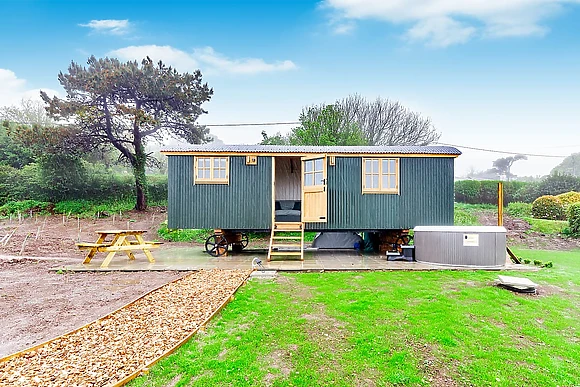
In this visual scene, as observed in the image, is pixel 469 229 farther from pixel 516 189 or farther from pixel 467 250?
pixel 516 189

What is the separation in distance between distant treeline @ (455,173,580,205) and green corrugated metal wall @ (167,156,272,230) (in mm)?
14338

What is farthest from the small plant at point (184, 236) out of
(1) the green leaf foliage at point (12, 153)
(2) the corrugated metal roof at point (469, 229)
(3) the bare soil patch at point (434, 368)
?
(1) the green leaf foliage at point (12, 153)

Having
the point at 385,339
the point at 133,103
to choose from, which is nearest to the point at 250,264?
the point at 385,339

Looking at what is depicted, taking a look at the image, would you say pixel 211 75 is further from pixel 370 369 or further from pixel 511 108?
pixel 511 108

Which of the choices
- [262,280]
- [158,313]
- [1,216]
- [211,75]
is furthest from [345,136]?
[1,216]

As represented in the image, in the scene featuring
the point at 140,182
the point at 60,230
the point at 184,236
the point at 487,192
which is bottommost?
the point at 184,236

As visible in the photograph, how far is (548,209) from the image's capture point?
44.3 feet

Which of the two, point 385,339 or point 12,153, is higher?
point 12,153

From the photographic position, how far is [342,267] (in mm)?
6340

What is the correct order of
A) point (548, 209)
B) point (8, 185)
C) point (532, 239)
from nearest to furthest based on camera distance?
point (532, 239), point (548, 209), point (8, 185)

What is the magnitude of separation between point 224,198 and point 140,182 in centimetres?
849

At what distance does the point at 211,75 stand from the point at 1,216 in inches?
434

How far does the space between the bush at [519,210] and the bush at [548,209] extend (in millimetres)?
376

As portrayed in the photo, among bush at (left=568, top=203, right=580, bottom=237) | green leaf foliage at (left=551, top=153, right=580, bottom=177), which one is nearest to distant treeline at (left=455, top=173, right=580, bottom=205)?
bush at (left=568, top=203, right=580, bottom=237)
